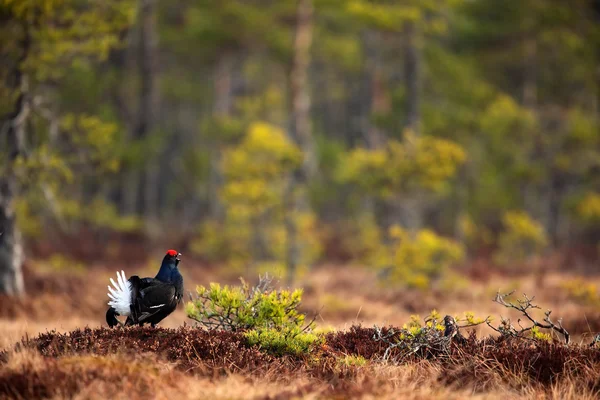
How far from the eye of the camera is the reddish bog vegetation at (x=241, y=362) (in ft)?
16.1

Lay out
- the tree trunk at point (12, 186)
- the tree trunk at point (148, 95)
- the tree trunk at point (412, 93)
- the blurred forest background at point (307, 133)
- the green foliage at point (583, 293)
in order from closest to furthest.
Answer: the tree trunk at point (12, 186) → the green foliage at point (583, 293) → the blurred forest background at point (307, 133) → the tree trunk at point (412, 93) → the tree trunk at point (148, 95)

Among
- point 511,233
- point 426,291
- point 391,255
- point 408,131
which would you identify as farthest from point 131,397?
point 511,233

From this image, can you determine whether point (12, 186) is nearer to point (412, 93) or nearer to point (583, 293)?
point (583, 293)

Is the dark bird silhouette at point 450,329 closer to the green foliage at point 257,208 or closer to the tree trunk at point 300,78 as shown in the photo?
the green foliage at point 257,208

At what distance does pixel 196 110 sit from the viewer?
137 feet

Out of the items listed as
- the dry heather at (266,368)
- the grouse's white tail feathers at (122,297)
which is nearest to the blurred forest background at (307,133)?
the grouse's white tail feathers at (122,297)

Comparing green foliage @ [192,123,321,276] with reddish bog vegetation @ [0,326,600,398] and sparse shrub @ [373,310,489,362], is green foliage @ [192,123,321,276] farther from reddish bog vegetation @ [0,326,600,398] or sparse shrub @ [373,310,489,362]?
reddish bog vegetation @ [0,326,600,398]

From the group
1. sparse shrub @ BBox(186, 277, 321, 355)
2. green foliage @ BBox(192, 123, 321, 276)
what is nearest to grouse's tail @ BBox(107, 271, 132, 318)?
sparse shrub @ BBox(186, 277, 321, 355)

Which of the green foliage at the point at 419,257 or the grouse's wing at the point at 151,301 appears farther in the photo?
the green foliage at the point at 419,257

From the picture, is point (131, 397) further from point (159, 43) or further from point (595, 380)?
point (159, 43)

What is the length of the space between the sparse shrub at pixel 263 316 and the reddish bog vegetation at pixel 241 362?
14cm

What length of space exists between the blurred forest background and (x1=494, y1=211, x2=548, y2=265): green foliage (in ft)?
0.22

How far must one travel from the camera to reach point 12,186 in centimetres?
1115

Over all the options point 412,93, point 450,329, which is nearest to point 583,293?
point 450,329
